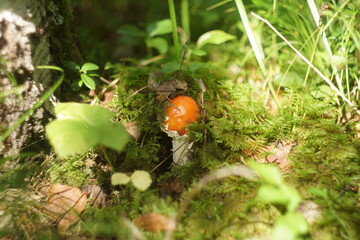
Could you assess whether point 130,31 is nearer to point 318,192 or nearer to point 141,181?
point 141,181

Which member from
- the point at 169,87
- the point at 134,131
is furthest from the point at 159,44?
the point at 134,131

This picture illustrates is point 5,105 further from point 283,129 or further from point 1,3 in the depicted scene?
point 283,129

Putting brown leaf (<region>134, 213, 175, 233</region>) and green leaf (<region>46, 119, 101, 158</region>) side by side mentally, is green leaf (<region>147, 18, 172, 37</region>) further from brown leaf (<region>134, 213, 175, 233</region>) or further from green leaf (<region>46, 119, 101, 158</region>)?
brown leaf (<region>134, 213, 175, 233</region>)

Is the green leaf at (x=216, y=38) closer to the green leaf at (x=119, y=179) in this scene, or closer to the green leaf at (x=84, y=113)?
the green leaf at (x=84, y=113)

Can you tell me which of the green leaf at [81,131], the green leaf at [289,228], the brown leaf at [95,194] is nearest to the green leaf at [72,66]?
the green leaf at [81,131]

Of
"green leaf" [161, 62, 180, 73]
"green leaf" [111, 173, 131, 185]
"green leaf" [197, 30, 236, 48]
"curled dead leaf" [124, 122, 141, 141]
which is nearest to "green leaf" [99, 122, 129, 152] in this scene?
"green leaf" [111, 173, 131, 185]

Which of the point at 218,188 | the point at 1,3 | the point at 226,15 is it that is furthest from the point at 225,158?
the point at 226,15
